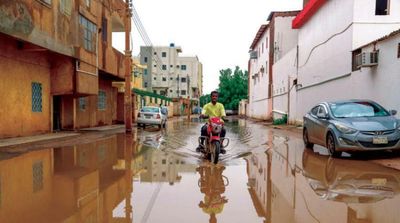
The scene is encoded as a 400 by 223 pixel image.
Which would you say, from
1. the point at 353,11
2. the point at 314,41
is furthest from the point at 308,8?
the point at 353,11

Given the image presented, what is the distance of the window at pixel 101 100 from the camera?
86.5 feet

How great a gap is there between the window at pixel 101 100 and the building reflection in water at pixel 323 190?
61.6 feet

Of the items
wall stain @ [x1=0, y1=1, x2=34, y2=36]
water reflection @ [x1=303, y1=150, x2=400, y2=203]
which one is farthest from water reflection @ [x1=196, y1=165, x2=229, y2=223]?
wall stain @ [x1=0, y1=1, x2=34, y2=36]

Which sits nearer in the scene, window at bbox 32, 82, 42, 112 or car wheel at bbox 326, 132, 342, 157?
car wheel at bbox 326, 132, 342, 157

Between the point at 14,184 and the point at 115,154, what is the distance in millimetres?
4449

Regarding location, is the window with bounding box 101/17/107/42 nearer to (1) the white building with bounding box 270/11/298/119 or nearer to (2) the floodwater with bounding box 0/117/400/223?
(1) the white building with bounding box 270/11/298/119

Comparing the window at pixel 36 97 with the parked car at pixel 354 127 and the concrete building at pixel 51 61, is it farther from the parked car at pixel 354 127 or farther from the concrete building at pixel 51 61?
the parked car at pixel 354 127

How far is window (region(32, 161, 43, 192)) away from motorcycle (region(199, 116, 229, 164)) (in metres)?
3.92

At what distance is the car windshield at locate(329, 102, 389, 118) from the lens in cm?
1041

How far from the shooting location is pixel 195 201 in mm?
5586

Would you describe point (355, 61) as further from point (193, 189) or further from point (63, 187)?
point (63, 187)

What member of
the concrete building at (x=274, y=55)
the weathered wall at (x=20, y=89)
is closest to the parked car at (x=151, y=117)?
the weathered wall at (x=20, y=89)

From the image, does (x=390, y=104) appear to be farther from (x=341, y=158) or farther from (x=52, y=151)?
(x=52, y=151)

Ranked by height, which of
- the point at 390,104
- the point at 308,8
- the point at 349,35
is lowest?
the point at 390,104
